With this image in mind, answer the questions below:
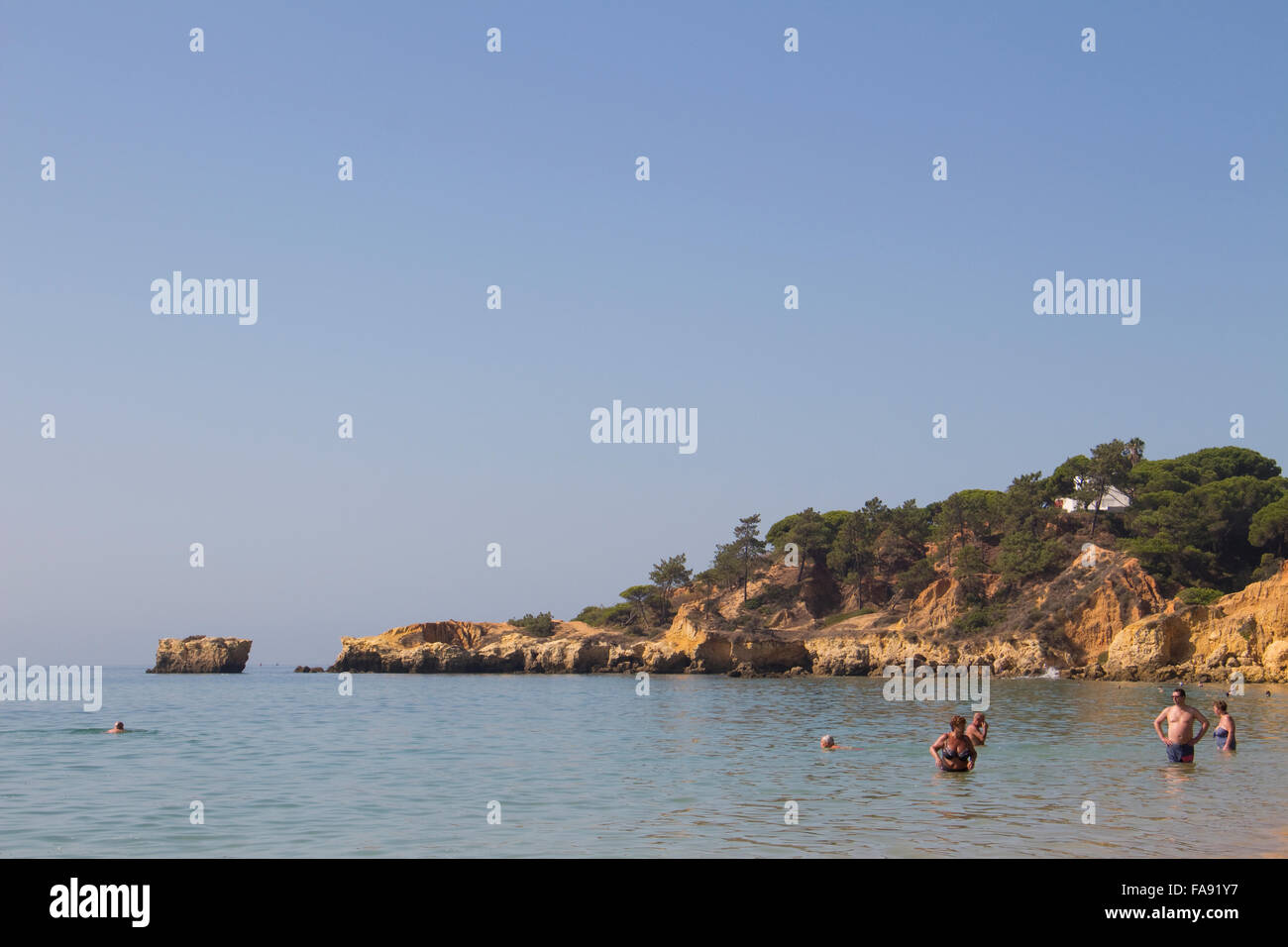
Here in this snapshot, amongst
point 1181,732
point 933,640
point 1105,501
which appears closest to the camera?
point 1181,732

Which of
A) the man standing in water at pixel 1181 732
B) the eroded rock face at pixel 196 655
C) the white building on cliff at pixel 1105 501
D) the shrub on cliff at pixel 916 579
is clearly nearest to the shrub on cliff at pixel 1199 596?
the white building on cliff at pixel 1105 501

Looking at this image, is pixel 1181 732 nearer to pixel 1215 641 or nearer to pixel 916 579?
pixel 1215 641

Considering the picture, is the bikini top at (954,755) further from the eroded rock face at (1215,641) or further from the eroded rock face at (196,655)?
the eroded rock face at (196,655)

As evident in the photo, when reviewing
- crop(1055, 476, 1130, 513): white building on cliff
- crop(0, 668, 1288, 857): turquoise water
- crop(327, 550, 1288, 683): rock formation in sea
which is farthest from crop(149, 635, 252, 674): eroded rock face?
crop(1055, 476, 1130, 513): white building on cliff

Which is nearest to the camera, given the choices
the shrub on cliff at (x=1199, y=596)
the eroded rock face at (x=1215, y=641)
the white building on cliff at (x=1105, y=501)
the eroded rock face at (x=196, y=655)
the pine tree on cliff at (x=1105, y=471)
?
the eroded rock face at (x=1215, y=641)

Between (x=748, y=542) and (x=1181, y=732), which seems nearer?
(x=1181, y=732)

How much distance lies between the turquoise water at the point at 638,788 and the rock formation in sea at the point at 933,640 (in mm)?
28091

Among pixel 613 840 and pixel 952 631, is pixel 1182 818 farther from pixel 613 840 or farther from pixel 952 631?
pixel 952 631

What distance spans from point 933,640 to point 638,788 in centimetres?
7624

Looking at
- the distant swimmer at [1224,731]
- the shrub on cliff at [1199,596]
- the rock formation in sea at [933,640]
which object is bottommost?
the rock formation in sea at [933,640]

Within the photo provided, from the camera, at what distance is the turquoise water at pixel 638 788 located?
16.5 meters

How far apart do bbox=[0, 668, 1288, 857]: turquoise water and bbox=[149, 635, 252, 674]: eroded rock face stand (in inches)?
3905

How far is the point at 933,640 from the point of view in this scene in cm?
9438

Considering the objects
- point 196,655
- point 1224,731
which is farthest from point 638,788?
point 196,655
